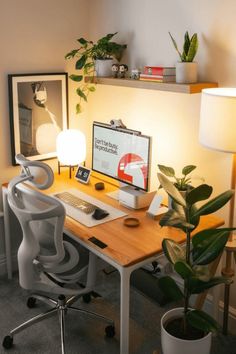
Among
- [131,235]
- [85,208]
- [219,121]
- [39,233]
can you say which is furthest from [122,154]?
[219,121]

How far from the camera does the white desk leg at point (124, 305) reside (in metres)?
1.86

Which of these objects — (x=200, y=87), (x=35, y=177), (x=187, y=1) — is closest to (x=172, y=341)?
(x=35, y=177)

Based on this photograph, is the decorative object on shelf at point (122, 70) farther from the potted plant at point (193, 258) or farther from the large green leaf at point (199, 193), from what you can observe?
the large green leaf at point (199, 193)

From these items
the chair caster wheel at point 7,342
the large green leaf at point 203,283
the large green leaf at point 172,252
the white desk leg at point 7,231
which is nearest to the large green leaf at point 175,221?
the large green leaf at point 172,252

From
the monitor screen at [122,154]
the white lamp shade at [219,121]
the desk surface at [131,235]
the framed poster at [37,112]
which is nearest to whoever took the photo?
the white lamp shade at [219,121]

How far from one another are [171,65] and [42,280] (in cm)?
143

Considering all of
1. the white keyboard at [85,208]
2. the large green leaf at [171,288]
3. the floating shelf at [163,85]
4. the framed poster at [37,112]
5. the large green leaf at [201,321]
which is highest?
the floating shelf at [163,85]

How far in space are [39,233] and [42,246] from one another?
0.08m

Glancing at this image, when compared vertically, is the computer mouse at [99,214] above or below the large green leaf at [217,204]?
below

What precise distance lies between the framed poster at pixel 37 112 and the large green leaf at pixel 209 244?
154cm

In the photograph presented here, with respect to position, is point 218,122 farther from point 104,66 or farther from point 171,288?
point 104,66

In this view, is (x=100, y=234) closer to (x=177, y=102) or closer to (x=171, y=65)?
(x=177, y=102)

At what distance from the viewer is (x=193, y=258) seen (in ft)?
6.01

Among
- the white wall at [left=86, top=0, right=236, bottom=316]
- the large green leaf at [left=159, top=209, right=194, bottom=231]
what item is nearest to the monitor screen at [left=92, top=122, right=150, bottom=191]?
the white wall at [left=86, top=0, right=236, bottom=316]
